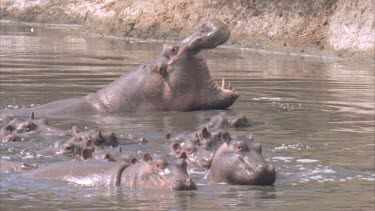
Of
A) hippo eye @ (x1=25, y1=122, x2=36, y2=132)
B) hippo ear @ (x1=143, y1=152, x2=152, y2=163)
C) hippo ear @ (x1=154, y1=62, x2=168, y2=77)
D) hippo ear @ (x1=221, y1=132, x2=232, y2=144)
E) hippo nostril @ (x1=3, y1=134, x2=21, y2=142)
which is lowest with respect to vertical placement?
hippo nostril @ (x1=3, y1=134, x2=21, y2=142)

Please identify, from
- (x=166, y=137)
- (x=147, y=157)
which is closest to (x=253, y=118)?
(x=166, y=137)

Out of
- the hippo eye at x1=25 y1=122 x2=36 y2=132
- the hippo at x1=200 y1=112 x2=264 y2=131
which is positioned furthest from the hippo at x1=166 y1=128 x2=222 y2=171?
the hippo eye at x1=25 y1=122 x2=36 y2=132

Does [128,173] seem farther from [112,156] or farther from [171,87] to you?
[171,87]

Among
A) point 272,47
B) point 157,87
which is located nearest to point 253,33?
point 272,47

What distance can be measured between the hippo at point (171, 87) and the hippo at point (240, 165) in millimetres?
4526

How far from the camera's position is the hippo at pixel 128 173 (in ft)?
23.2

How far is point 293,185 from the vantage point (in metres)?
7.52

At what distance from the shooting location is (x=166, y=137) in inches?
367

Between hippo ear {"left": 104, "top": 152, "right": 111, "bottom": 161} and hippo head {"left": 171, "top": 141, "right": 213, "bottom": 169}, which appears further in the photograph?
hippo head {"left": 171, "top": 141, "right": 213, "bottom": 169}

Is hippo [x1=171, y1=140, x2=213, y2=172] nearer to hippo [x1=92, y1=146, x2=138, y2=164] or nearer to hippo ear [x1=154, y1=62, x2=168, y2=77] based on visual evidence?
hippo [x1=92, y1=146, x2=138, y2=164]

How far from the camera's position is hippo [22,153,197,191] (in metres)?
7.06

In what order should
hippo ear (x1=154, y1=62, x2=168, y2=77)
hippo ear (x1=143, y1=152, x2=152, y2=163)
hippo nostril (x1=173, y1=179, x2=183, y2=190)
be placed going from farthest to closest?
hippo ear (x1=154, y1=62, x2=168, y2=77), hippo ear (x1=143, y1=152, x2=152, y2=163), hippo nostril (x1=173, y1=179, x2=183, y2=190)

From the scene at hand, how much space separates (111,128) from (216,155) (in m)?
3.30

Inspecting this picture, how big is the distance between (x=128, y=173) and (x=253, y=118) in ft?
14.7
